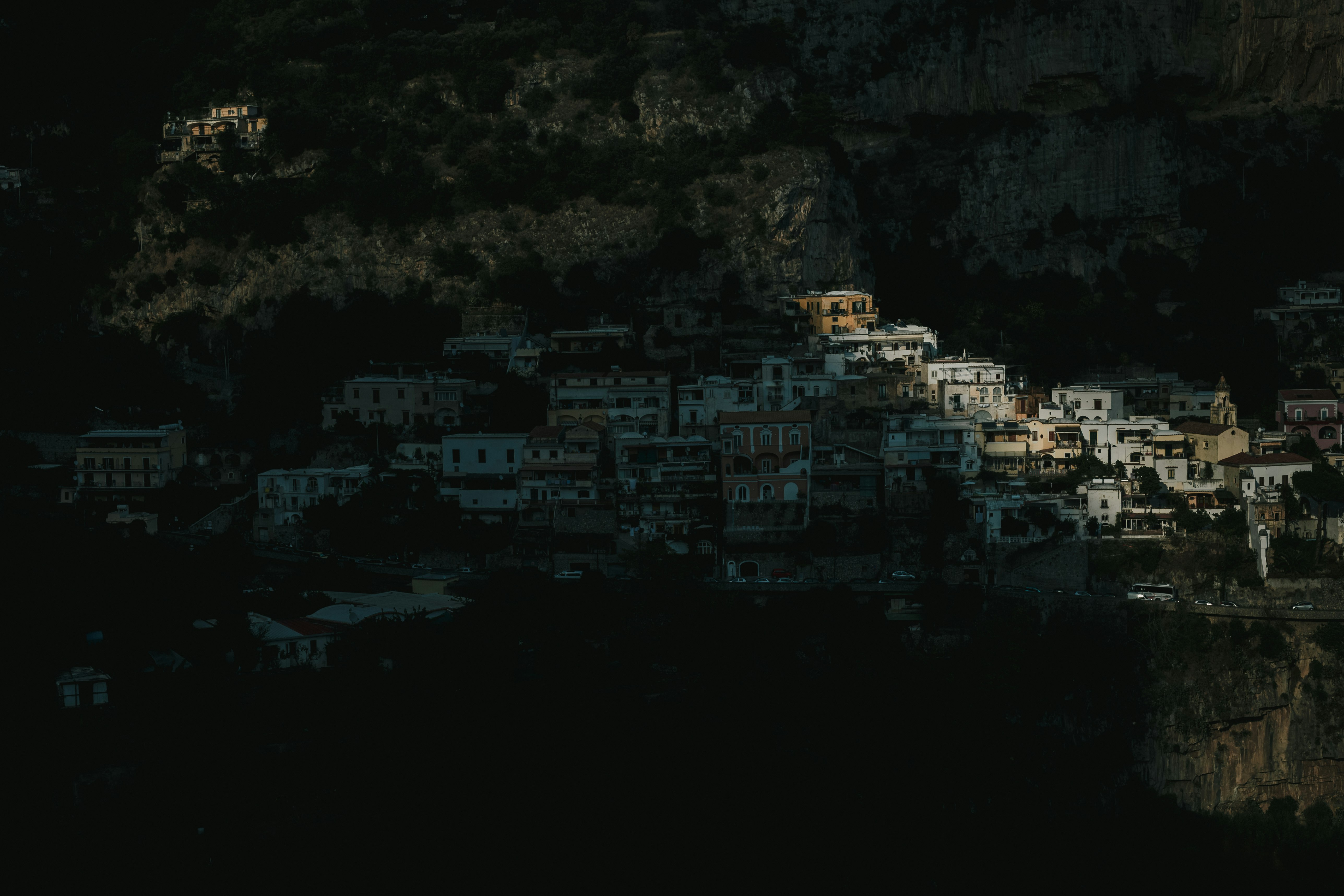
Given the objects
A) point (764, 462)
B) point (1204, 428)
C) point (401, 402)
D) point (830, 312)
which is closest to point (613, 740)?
point (764, 462)

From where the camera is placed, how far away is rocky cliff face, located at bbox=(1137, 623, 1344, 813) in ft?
121

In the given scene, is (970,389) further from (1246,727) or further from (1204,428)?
(1246,727)

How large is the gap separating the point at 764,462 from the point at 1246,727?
10.6 m

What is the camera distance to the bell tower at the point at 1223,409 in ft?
148

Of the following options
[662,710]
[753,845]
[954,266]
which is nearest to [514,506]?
[662,710]

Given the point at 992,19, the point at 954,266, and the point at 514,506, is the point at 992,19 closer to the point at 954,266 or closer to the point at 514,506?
the point at 954,266

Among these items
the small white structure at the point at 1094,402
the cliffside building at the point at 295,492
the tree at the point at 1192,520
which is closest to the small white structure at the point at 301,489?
the cliffside building at the point at 295,492

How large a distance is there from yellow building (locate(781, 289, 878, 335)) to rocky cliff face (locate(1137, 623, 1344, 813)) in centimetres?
1438

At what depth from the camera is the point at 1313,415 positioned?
45344 mm

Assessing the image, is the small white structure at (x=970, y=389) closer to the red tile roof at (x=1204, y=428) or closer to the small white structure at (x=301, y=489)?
the red tile roof at (x=1204, y=428)

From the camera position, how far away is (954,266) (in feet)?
187

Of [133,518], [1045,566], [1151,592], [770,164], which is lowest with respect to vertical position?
[1151,592]

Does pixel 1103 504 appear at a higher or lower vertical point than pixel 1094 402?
lower

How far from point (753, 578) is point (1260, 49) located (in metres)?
26.6
